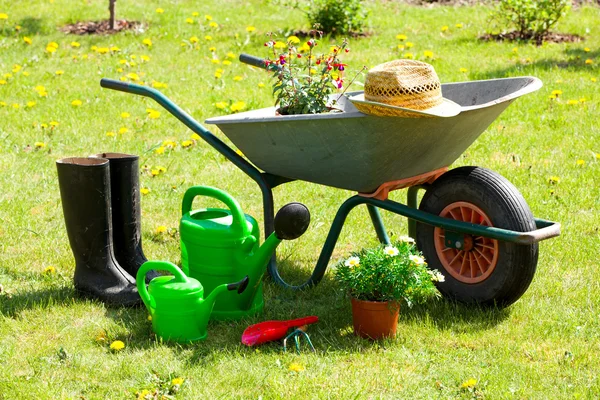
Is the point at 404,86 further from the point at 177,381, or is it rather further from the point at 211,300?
the point at 177,381

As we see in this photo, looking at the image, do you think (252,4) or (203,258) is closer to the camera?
(203,258)

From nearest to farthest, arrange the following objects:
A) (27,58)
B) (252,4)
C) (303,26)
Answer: (27,58), (303,26), (252,4)

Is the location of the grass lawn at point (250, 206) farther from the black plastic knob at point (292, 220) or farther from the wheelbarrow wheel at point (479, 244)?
the black plastic knob at point (292, 220)

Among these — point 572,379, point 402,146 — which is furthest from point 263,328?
point 572,379

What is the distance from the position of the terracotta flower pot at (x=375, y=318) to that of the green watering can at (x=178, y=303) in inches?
17.5

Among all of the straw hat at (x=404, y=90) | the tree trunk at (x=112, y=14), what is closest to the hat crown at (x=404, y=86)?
the straw hat at (x=404, y=90)

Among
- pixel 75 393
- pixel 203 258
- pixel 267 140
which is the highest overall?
Result: pixel 267 140

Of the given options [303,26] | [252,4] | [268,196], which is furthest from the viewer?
[252,4]

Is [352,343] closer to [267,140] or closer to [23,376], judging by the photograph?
[267,140]

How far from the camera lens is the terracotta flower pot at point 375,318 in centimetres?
308

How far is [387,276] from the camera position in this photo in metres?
3.06

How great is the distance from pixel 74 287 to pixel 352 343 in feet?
4.03

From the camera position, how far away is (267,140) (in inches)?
134

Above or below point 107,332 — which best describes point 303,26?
above
